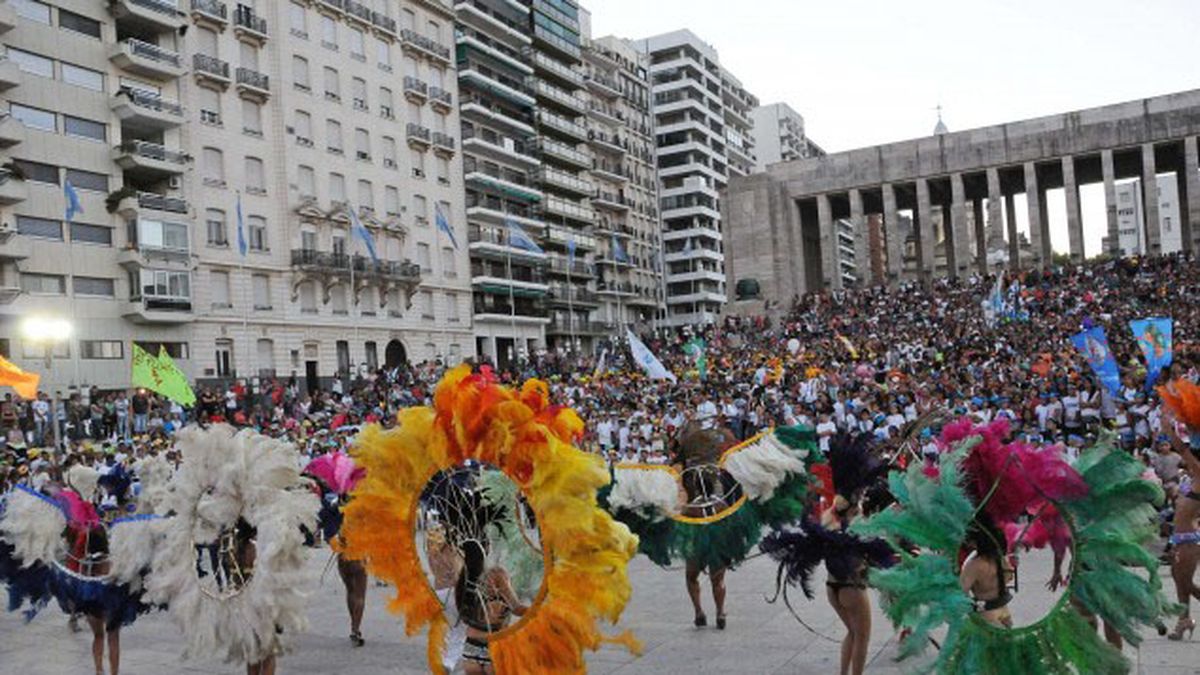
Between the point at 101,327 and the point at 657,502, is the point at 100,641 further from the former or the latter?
the point at 101,327

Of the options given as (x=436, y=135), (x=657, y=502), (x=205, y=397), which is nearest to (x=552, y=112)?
(x=436, y=135)

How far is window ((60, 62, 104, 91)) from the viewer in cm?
3972

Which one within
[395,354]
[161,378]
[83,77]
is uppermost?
[83,77]

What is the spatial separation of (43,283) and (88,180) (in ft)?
14.9

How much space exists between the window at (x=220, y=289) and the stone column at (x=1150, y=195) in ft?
157

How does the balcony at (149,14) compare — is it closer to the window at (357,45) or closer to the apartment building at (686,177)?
the window at (357,45)

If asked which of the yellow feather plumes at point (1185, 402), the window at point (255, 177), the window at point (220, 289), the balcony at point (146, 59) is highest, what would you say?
the balcony at point (146, 59)

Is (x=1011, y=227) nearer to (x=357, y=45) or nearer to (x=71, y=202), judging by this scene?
(x=357, y=45)

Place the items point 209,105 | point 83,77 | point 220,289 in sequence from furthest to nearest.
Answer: point 209,105, point 220,289, point 83,77

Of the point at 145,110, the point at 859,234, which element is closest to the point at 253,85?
the point at 145,110

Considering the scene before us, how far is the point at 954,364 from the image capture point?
95.0 feet

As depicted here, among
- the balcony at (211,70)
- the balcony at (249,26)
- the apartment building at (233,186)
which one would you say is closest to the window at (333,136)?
the apartment building at (233,186)

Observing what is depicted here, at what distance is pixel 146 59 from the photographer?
41938mm

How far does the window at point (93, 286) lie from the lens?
3959 centimetres
